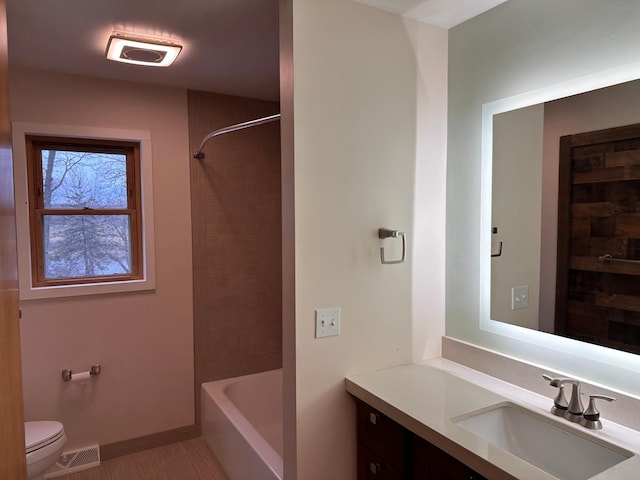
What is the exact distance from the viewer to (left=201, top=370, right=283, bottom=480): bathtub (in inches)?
86.3

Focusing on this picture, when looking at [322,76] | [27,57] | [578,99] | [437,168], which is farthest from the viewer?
[27,57]

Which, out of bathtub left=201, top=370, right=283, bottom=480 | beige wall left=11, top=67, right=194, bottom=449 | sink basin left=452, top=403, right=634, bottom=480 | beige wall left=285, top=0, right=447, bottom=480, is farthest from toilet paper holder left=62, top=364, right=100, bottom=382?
sink basin left=452, top=403, right=634, bottom=480

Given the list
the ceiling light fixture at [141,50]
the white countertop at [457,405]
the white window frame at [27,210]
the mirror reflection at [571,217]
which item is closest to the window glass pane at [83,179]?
the white window frame at [27,210]

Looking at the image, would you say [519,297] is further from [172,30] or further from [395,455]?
[172,30]

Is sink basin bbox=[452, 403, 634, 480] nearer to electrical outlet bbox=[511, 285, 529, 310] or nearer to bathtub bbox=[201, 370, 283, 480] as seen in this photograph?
electrical outlet bbox=[511, 285, 529, 310]

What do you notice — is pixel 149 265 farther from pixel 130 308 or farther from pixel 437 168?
pixel 437 168

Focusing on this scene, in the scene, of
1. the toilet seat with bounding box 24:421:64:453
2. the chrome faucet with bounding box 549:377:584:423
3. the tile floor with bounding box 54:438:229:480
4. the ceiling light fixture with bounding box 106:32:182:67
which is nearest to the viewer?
the chrome faucet with bounding box 549:377:584:423

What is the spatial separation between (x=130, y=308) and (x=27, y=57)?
1.57 meters

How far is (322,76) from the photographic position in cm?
166

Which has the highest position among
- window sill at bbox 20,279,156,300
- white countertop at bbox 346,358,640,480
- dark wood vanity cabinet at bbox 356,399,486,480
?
window sill at bbox 20,279,156,300

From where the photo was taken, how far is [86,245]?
279cm

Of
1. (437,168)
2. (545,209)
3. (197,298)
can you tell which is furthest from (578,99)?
(197,298)

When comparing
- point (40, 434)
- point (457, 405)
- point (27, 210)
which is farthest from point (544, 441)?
point (27, 210)

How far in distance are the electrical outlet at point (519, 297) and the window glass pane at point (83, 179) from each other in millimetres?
2446
